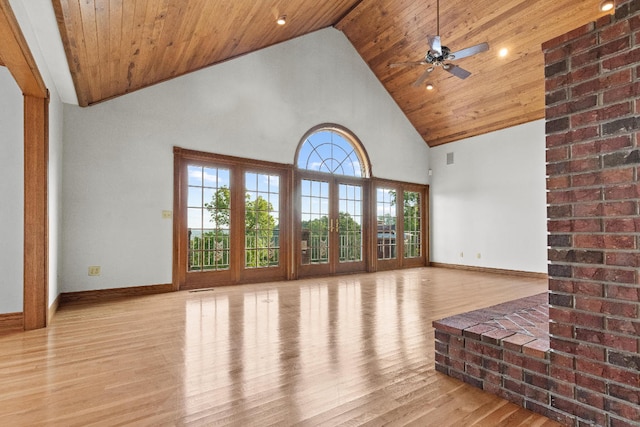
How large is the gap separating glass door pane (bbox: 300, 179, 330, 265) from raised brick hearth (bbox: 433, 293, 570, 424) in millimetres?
4156

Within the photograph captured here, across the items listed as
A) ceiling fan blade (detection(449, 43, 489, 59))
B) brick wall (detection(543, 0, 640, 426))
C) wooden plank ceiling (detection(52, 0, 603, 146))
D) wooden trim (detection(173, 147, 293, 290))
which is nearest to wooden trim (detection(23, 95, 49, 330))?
wooden plank ceiling (detection(52, 0, 603, 146))

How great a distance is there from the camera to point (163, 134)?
4.84 metres

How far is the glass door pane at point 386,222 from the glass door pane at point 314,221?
4.49ft

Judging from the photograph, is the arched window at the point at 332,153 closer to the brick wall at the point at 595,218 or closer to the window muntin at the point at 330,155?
the window muntin at the point at 330,155

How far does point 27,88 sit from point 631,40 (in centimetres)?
415

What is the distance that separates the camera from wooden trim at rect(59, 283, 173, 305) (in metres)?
4.12

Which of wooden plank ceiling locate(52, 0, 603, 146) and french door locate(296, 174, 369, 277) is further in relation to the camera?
french door locate(296, 174, 369, 277)

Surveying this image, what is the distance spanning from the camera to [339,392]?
1.80 meters

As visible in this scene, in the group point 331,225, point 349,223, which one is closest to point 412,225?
point 349,223

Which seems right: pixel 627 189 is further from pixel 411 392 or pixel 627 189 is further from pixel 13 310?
pixel 13 310

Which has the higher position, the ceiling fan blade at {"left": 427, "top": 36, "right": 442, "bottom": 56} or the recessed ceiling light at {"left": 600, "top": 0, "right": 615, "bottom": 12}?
the recessed ceiling light at {"left": 600, "top": 0, "right": 615, "bottom": 12}

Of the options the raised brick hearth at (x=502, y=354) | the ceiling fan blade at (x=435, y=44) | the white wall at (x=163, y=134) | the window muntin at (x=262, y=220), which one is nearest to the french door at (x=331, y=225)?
the window muntin at (x=262, y=220)

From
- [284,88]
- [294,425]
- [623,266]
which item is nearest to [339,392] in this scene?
[294,425]

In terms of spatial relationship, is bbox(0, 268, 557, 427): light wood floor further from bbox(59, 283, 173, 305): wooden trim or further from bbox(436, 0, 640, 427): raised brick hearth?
bbox(59, 283, 173, 305): wooden trim
